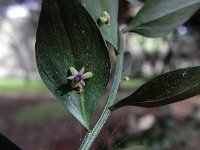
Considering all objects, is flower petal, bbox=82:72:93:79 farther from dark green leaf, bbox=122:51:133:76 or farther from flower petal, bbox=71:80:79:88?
dark green leaf, bbox=122:51:133:76

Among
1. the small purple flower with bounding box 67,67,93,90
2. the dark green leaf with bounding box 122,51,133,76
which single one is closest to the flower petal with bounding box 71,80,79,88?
the small purple flower with bounding box 67,67,93,90

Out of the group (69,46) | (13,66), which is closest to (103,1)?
(69,46)

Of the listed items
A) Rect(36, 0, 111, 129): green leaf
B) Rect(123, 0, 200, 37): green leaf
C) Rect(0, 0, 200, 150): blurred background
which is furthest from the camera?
Rect(0, 0, 200, 150): blurred background

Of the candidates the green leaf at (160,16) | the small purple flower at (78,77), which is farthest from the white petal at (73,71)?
the green leaf at (160,16)

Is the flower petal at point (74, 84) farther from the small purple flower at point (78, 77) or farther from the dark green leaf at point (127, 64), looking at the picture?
the dark green leaf at point (127, 64)

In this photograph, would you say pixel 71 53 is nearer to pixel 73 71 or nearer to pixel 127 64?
pixel 73 71

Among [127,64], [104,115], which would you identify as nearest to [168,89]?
[104,115]
